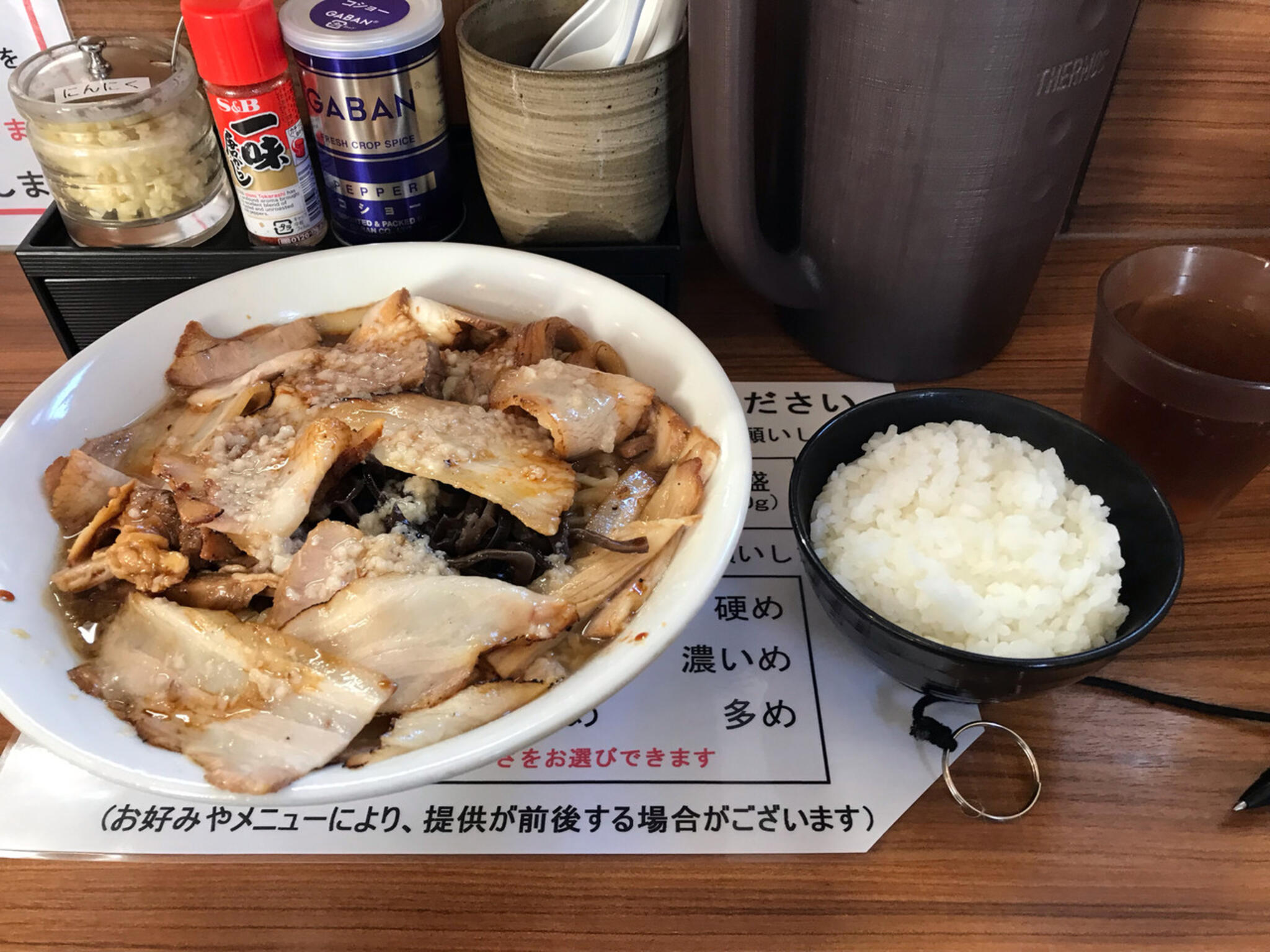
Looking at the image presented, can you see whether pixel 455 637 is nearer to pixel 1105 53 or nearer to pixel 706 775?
pixel 706 775

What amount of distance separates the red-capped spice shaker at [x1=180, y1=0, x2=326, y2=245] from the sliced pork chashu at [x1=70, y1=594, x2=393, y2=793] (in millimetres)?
511

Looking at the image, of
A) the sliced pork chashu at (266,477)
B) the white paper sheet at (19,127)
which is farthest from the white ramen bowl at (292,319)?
the white paper sheet at (19,127)

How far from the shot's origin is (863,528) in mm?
826

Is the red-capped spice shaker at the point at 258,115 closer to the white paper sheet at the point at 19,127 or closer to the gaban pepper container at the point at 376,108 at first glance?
the gaban pepper container at the point at 376,108

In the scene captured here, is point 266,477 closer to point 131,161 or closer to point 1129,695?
point 131,161

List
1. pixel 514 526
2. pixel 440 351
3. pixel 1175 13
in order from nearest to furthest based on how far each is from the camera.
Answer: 1. pixel 514 526
2. pixel 440 351
3. pixel 1175 13

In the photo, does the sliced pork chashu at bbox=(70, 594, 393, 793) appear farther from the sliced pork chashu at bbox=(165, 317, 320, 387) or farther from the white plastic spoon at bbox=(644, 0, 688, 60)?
the white plastic spoon at bbox=(644, 0, 688, 60)

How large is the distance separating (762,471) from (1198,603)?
487 millimetres

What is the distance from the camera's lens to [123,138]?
0.94 meters

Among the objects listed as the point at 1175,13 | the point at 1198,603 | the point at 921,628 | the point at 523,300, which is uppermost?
the point at 1175,13

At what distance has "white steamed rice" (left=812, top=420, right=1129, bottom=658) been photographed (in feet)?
2.43

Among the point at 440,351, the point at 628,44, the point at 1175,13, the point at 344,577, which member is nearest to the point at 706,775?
the point at 344,577

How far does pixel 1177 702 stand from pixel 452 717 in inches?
26.9

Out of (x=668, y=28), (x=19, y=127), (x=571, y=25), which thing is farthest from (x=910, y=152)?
(x=19, y=127)
